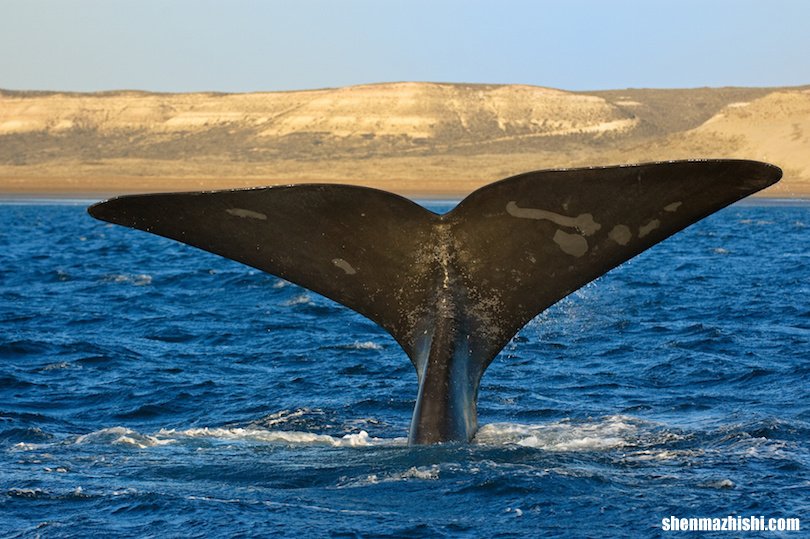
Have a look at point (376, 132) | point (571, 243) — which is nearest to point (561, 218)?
point (571, 243)

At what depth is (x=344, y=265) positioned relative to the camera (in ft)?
23.3

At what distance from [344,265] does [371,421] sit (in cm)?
261

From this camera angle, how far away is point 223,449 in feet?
27.2

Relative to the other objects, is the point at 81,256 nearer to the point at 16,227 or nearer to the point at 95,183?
the point at 16,227

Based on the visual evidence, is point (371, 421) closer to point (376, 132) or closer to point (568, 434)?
point (568, 434)

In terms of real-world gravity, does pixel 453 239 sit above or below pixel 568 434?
above

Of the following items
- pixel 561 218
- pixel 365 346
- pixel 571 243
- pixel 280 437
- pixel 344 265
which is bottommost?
pixel 365 346

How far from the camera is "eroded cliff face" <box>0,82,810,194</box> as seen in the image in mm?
91062

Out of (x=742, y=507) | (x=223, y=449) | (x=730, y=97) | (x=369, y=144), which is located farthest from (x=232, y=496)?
(x=730, y=97)

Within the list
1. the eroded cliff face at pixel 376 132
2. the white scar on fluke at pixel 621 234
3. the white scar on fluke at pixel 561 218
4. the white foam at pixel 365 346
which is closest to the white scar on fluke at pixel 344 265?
the white scar on fluke at pixel 561 218

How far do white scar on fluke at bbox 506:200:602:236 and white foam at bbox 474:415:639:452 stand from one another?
1.92 meters

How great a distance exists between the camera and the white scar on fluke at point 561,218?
646 cm

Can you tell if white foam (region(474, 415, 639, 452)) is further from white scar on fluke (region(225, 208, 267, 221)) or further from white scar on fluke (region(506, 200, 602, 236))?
white scar on fluke (region(225, 208, 267, 221))

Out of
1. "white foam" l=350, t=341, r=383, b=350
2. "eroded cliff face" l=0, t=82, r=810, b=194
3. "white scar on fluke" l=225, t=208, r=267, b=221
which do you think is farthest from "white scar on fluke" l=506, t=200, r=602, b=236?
"eroded cliff face" l=0, t=82, r=810, b=194
